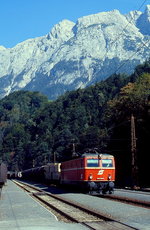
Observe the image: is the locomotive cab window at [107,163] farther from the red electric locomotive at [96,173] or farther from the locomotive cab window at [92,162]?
the locomotive cab window at [92,162]

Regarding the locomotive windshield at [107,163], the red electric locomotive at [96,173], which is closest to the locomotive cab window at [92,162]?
the red electric locomotive at [96,173]

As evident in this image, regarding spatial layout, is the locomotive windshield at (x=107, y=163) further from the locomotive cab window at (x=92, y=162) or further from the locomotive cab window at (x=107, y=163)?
the locomotive cab window at (x=92, y=162)

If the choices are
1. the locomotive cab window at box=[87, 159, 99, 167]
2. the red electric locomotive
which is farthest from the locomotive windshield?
the locomotive cab window at box=[87, 159, 99, 167]

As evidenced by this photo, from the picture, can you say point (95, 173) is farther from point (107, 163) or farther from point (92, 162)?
point (107, 163)

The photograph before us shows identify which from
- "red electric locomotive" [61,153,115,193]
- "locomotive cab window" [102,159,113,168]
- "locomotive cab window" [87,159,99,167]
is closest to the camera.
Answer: "red electric locomotive" [61,153,115,193]

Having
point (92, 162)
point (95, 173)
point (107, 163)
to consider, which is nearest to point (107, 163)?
point (107, 163)

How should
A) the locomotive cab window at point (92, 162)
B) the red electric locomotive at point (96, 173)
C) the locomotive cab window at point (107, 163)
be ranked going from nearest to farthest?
the red electric locomotive at point (96, 173), the locomotive cab window at point (92, 162), the locomotive cab window at point (107, 163)

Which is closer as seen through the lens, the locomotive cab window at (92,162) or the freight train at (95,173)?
the freight train at (95,173)

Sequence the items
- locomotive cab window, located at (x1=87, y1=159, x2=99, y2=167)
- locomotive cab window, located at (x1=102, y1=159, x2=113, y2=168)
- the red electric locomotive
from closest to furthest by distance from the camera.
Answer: the red electric locomotive, locomotive cab window, located at (x1=87, y1=159, x2=99, y2=167), locomotive cab window, located at (x1=102, y1=159, x2=113, y2=168)

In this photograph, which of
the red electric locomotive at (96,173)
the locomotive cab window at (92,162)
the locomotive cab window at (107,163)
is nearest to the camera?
the red electric locomotive at (96,173)

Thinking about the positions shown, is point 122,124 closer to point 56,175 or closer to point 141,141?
point 141,141

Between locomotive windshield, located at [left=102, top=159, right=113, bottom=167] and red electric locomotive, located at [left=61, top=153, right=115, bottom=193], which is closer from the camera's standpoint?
red electric locomotive, located at [left=61, top=153, right=115, bottom=193]

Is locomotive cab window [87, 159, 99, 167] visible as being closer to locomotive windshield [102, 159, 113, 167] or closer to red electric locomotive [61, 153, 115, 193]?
red electric locomotive [61, 153, 115, 193]

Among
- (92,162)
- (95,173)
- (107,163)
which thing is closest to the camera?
(95,173)
